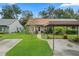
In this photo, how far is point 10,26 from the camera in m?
8.77

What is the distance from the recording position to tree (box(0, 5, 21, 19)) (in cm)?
876

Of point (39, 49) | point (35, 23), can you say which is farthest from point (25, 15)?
point (39, 49)

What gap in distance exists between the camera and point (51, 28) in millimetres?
8805

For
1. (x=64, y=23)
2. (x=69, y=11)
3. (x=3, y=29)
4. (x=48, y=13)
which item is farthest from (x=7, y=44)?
(x=69, y=11)

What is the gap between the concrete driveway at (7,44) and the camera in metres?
8.77

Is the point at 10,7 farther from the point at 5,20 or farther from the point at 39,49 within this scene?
the point at 39,49

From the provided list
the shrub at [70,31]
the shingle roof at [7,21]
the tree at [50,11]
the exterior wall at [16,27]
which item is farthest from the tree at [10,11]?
the shrub at [70,31]

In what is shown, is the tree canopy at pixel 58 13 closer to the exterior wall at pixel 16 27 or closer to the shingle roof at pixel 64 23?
the shingle roof at pixel 64 23

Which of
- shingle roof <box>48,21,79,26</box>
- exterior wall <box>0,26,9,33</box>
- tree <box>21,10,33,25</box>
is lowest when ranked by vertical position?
exterior wall <box>0,26,9,33</box>

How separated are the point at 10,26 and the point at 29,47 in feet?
2.17

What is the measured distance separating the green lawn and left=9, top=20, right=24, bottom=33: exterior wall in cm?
11

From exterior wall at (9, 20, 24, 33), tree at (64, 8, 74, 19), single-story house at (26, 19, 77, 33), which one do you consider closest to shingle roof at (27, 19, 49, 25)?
single-story house at (26, 19, 77, 33)

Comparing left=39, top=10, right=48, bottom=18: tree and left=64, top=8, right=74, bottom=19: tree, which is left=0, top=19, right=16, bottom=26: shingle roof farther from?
left=64, top=8, right=74, bottom=19: tree

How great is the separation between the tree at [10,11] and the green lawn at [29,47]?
0.44 meters
